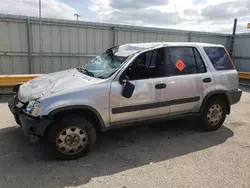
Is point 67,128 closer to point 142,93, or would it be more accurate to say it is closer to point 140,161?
point 140,161

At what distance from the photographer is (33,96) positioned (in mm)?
3277

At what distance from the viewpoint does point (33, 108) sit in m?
3.13

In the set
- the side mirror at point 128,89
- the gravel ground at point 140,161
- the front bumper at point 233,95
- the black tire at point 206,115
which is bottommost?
the gravel ground at point 140,161

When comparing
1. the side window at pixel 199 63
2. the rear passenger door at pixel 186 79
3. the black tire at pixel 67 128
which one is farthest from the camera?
the side window at pixel 199 63

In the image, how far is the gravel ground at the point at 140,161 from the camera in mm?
2898

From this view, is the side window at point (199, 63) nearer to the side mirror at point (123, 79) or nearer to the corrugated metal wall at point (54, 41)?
the side mirror at point (123, 79)

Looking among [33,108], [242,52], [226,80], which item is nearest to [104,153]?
[33,108]

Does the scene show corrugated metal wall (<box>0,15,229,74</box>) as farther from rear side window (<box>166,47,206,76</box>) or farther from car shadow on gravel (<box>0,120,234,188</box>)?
rear side window (<box>166,47,206,76</box>)

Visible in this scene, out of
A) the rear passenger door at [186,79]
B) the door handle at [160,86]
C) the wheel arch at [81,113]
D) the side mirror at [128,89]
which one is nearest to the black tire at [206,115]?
the rear passenger door at [186,79]

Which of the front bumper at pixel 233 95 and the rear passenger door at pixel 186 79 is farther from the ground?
the rear passenger door at pixel 186 79

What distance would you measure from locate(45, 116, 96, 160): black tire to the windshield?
794 millimetres

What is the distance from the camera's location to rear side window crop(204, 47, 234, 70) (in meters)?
4.48

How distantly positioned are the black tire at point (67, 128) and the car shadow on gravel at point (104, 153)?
0.33ft

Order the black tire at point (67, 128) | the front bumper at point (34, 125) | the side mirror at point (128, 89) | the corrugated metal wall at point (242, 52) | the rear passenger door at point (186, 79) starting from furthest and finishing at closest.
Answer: the corrugated metal wall at point (242, 52) → the rear passenger door at point (186, 79) → the side mirror at point (128, 89) → the black tire at point (67, 128) → the front bumper at point (34, 125)
